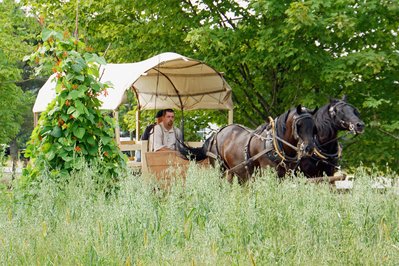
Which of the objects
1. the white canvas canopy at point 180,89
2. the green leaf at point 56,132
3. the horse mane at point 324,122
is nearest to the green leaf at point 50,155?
the green leaf at point 56,132

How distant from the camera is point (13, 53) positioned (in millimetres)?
20328

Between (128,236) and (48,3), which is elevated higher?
(48,3)

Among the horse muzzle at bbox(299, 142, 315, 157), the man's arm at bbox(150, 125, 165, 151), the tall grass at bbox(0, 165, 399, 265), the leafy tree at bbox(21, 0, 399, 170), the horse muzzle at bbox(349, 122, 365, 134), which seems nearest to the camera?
the tall grass at bbox(0, 165, 399, 265)

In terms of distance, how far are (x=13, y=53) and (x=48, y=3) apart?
4584 millimetres

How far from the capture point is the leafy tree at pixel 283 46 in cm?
1224

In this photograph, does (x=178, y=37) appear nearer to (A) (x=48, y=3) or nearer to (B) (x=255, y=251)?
(A) (x=48, y=3)

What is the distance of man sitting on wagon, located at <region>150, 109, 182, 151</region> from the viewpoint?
1249 centimetres

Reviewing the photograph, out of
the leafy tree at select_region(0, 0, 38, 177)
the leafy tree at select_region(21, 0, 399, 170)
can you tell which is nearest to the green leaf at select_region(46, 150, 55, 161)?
the leafy tree at select_region(21, 0, 399, 170)

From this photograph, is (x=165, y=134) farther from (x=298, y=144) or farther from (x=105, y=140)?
(x=105, y=140)

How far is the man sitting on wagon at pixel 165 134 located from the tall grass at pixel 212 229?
6033mm

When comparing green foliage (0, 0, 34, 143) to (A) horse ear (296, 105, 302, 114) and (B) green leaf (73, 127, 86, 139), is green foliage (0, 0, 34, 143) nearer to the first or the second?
(A) horse ear (296, 105, 302, 114)

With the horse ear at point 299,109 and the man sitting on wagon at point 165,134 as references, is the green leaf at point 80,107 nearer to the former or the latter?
the horse ear at point 299,109

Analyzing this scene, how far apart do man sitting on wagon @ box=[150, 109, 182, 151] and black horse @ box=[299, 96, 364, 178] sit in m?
2.65

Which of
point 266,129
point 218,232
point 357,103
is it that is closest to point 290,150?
point 266,129
